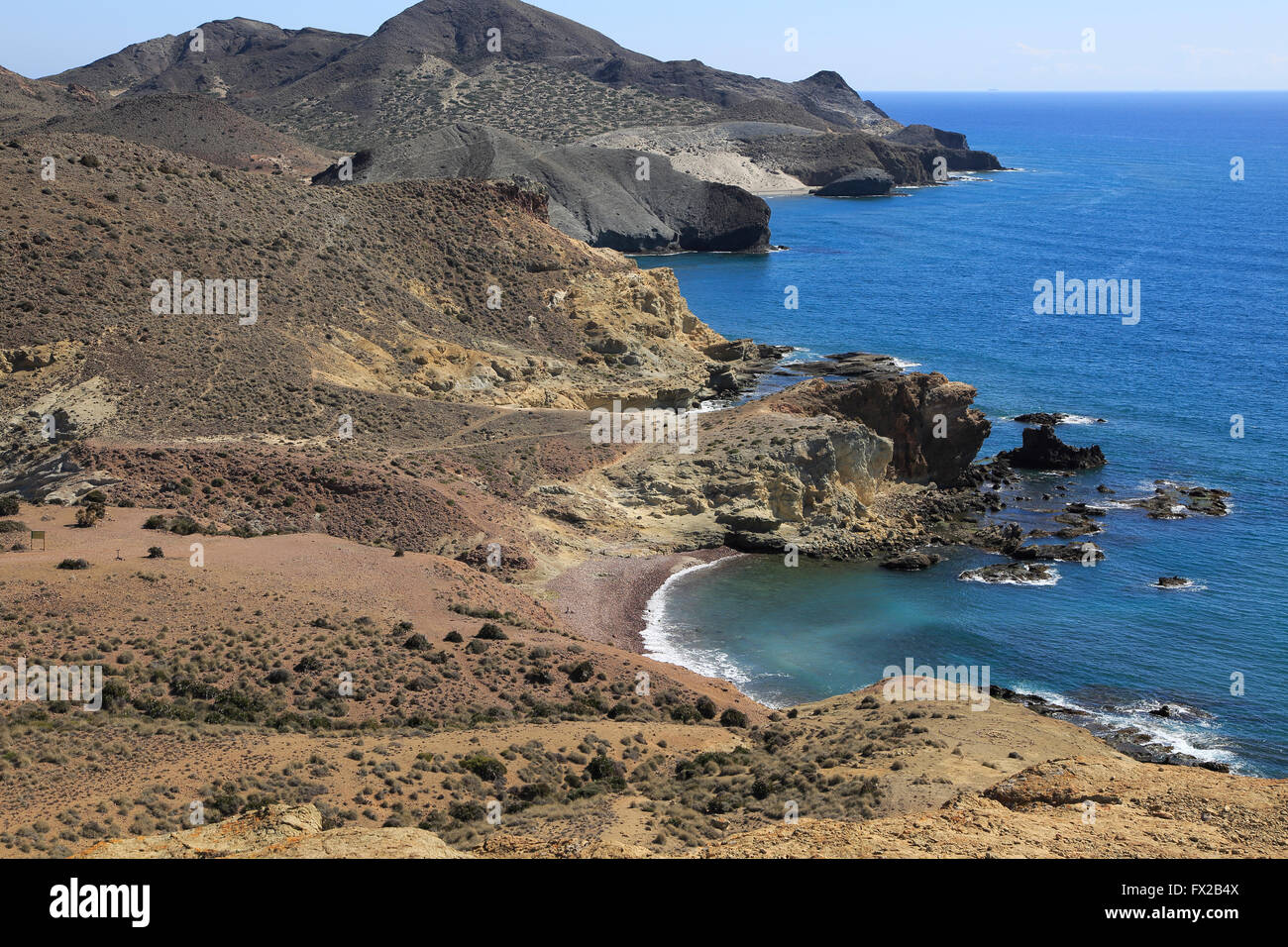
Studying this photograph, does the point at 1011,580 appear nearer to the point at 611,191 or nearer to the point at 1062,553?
the point at 1062,553

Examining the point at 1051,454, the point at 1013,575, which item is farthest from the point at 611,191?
the point at 1013,575

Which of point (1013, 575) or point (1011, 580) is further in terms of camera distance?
point (1013, 575)

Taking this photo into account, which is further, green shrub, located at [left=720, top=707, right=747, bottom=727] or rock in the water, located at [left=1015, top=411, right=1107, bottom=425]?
rock in the water, located at [left=1015, top=411, right=1107, bottom=425]

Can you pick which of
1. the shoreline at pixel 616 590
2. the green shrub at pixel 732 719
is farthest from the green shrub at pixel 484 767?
the shoreline at pixel 616 590

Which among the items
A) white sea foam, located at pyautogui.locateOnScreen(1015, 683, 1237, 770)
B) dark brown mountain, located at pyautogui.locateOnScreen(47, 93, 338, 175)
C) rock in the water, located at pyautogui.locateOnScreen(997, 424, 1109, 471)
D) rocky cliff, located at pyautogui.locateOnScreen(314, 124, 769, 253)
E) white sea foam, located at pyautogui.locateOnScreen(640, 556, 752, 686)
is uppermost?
dark brown mountain, located at pyautogui.locateOnScreen(47, 93, 338, 175)

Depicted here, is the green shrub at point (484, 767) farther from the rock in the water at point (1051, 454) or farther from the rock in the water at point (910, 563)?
the rock in the water at point (1051, 454)

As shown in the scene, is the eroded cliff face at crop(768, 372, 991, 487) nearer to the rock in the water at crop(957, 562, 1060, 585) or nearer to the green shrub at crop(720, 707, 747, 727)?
the rock in the water at crop(957, 562, 1060, 585)

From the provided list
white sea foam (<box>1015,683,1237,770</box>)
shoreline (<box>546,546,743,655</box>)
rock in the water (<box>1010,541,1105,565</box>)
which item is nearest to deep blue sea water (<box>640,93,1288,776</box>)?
white sea foam (<box>1015,683,1237,770</box>)
